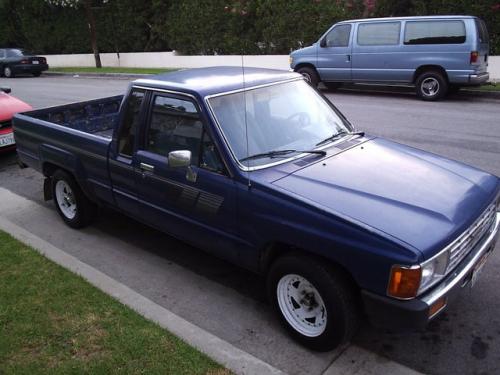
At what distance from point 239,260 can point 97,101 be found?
3.85 meters

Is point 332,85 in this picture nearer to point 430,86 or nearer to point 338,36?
point 338,36

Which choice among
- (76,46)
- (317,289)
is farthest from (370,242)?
(76,46)

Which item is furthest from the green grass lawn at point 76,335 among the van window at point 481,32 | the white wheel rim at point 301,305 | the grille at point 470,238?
the van window at point 481,32

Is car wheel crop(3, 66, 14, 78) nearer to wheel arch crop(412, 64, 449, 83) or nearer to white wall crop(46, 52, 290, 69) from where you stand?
white wall crop(46, 52, 290, 69)

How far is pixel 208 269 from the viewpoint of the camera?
444cm

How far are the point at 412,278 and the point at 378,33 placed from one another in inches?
450

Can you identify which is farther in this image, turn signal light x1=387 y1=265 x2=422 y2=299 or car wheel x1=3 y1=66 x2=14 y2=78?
car wheel x1=3 y1=66 x2=14 y2=78

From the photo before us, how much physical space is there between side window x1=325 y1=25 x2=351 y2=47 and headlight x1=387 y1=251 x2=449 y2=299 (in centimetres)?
1162

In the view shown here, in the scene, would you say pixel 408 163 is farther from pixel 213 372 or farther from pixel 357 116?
pixel 357 116

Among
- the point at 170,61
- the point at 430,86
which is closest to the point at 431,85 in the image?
the point at 430,86

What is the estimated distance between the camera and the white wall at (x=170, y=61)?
19.7 meters

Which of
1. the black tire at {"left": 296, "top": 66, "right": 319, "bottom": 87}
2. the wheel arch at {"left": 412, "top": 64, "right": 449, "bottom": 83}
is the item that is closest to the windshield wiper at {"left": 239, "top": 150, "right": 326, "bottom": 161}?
the wheel arch at {"left": 412, "top": 64, "right": 449, "bottom": 83}

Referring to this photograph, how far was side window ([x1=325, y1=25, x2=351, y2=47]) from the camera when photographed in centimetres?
1340

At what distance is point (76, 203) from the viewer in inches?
207
